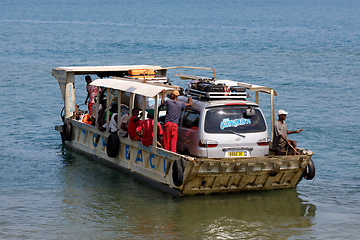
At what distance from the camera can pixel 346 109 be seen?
24922mm

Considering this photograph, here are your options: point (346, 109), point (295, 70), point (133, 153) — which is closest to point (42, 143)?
point (133, 153)

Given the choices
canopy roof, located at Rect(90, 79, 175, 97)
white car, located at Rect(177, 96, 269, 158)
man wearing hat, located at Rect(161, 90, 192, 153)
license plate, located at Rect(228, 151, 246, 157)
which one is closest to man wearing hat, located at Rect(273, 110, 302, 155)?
white car, located at Rect(177, 96, 269, 158)

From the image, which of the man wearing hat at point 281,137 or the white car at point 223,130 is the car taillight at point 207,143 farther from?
the man wearing hat at point 281,137

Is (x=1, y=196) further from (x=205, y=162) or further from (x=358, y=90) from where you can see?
(x=358, y=90)

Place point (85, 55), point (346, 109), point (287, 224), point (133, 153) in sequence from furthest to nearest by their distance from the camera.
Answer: point (85, 55), point (346, 109), point (133, 153), point (287, 224)

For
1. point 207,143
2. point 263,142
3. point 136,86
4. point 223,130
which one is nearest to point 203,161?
point 207,143

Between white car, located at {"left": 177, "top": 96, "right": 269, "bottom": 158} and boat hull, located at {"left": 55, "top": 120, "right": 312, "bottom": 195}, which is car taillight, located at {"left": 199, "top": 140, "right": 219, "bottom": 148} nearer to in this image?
white car, located at {"left": 177, "top": 96, "right": 269, "bottom": 158}

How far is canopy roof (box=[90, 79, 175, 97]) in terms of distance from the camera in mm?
11562

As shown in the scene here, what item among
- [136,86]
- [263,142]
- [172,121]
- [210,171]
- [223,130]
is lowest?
[210,171]

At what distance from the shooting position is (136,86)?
12.4 m

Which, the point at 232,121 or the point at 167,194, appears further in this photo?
the point at 167,194

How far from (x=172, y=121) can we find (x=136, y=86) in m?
1.46

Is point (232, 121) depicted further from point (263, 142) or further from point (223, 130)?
point (263, 142)

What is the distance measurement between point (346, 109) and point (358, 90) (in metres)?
5.44
